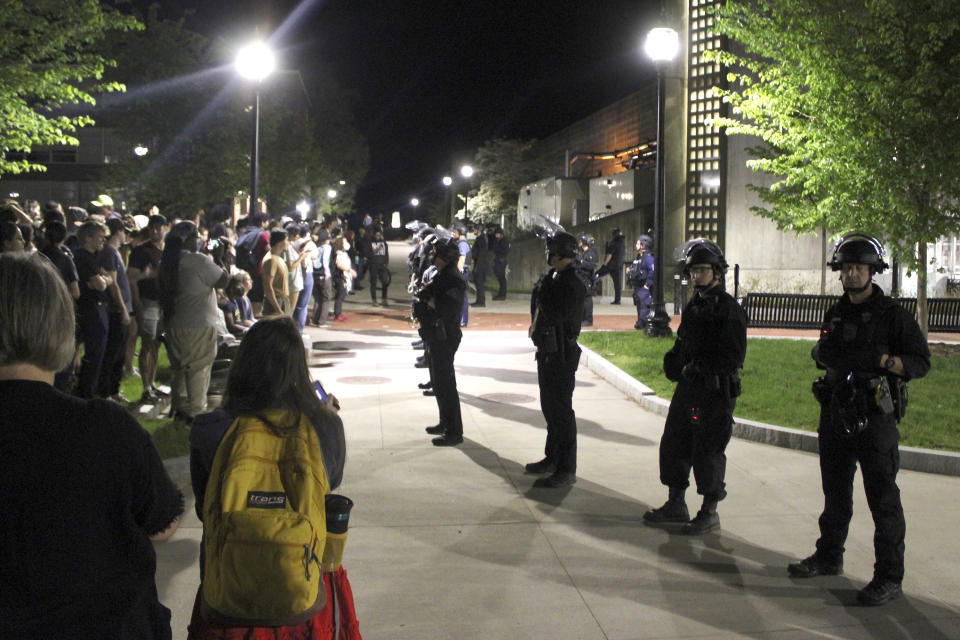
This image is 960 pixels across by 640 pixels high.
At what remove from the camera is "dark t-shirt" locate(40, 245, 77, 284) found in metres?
7.83

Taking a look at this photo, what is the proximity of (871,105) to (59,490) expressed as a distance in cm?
1236

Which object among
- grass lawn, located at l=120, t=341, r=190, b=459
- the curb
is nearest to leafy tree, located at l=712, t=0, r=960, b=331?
the curb

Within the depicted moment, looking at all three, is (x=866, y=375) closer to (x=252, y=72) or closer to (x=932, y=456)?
(x=932, y=456)

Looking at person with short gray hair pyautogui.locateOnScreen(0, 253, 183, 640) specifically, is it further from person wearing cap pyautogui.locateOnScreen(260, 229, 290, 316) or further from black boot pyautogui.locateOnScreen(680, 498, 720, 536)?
person wearing cap pyautogui.locateOnScreen(260, 229, 290, 316)

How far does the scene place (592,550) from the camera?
5637 millimetres

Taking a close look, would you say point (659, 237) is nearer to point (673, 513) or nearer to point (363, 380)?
point (363, 380)

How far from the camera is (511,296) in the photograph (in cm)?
2589

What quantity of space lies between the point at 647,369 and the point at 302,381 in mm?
9336

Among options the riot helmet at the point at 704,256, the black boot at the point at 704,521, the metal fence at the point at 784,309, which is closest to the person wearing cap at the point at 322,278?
the metal fence at the point at 784,309

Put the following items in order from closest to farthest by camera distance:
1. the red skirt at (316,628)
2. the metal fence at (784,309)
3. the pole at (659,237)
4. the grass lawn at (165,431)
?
the red skirt at (316,628), the grass lawn at (165,431), the pole at (659,237), the metal fence at (784,309)

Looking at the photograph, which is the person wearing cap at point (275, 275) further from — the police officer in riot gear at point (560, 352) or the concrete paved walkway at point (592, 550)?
the police officer in riot gear at point (560, 352)

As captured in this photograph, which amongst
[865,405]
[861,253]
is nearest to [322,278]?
[861,253]

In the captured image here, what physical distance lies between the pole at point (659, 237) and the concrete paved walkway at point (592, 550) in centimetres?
603

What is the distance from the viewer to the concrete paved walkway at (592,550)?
15.1 ft
